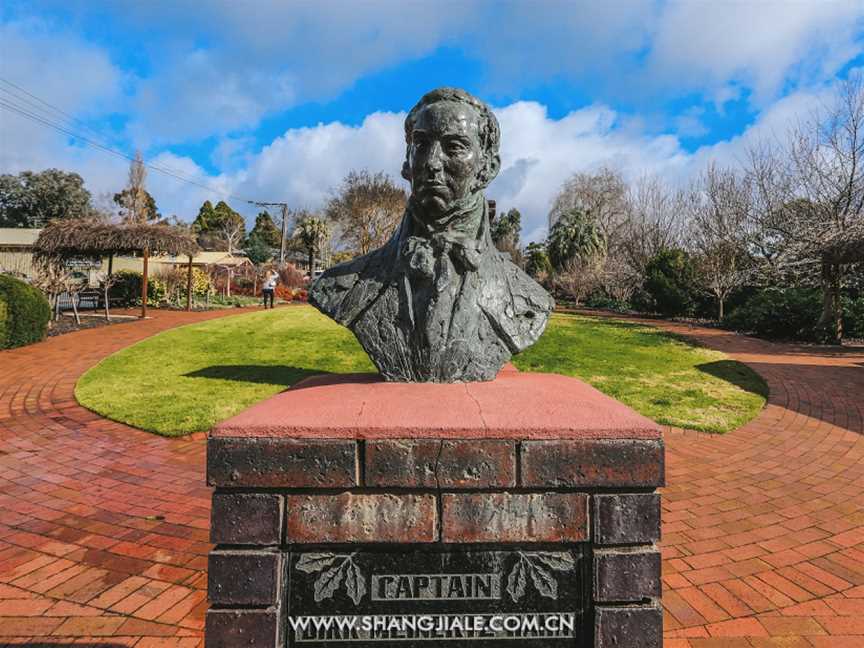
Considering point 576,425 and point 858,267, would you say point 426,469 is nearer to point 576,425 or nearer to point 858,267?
point 576,425

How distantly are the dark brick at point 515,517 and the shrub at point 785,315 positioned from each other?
1577 cm

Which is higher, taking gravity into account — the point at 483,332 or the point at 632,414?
the point at 483,332

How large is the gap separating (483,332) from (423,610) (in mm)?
1393

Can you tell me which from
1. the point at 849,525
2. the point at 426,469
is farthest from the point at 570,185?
the point at 426,469

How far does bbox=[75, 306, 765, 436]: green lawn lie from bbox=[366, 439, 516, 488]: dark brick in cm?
466

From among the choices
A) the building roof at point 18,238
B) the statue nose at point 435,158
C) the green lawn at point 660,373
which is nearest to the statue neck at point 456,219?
the statue nose at point 435,158

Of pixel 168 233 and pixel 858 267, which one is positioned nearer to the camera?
pixel 858 267

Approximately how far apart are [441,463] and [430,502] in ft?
0.39

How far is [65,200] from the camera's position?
134 ft

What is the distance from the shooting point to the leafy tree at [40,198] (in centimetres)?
4044

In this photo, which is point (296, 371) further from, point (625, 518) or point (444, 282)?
point (625, 518)

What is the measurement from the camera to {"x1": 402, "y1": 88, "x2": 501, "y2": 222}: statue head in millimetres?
2393

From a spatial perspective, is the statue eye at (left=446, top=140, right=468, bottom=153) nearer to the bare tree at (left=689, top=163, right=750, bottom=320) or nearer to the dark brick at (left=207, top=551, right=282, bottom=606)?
the dark brick at (left=207, top=551, right=282, bottom=606)

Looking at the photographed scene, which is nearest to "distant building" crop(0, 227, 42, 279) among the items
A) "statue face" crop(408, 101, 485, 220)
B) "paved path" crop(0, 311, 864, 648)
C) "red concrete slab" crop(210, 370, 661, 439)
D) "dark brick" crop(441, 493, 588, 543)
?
"paved path" crop(0, 311, 864, 648)
